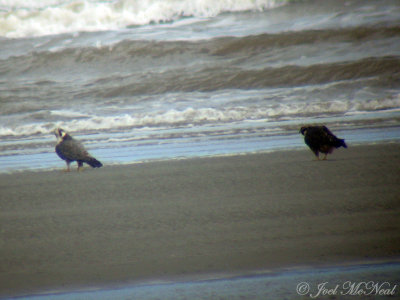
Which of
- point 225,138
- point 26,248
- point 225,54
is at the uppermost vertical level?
point 26,248

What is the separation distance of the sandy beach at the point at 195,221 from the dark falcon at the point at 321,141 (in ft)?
0.97

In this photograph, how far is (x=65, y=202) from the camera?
16.3ft

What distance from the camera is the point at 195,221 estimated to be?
4.10 m

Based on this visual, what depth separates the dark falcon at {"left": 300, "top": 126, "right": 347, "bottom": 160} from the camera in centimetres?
642

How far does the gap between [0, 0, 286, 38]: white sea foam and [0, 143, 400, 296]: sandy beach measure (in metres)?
16.3

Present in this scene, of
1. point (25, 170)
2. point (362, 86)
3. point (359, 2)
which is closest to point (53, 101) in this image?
point (362, 86)

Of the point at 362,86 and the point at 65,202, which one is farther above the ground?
the point at 65,202

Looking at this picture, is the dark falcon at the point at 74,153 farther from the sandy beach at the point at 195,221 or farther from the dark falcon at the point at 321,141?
the dark falcon at the point at 321,141

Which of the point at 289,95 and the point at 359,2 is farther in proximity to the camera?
the point at 359,2

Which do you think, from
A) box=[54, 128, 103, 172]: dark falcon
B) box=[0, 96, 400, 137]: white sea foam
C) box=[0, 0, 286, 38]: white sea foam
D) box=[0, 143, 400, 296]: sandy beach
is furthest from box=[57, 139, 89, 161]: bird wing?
box=[0, 0, 286, 38]: white sea foam

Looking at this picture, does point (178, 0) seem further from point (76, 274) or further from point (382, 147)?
point (76, 274)

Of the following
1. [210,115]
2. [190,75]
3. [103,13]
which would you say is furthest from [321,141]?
[103,13]

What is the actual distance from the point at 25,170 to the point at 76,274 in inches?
155

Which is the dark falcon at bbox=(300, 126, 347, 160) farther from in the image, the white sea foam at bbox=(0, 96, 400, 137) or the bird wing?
the white sea foam at bbox=(0, 96, 400, 137)
